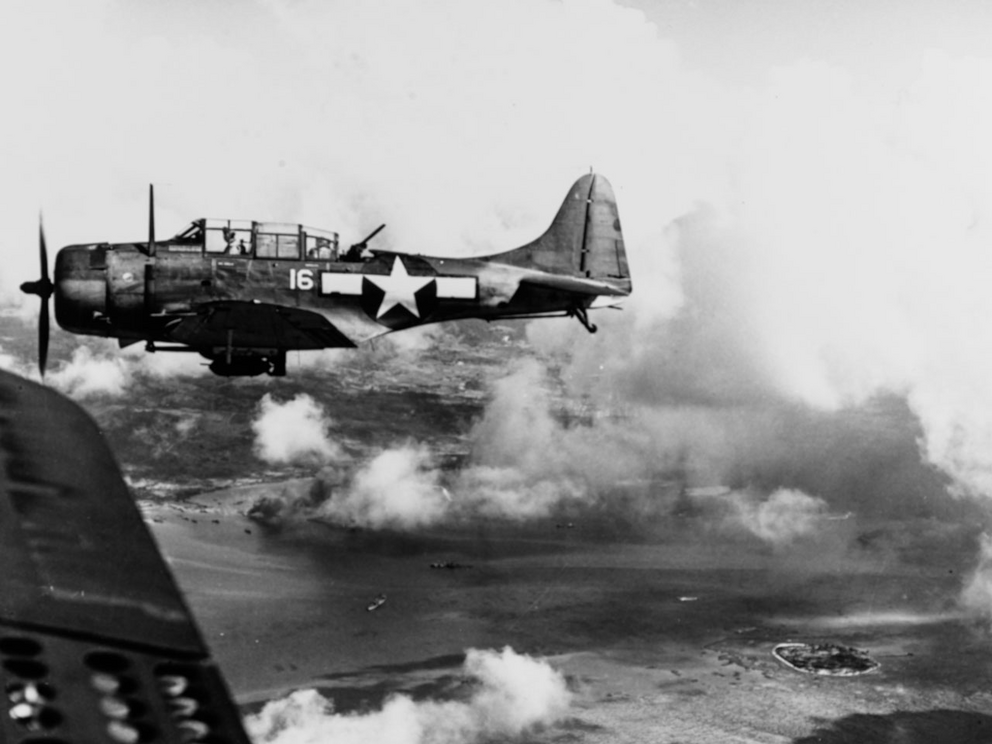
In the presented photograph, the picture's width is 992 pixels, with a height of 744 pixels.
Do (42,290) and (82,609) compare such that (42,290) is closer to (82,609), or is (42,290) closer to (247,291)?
(247,291)

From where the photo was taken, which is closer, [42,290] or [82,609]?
[82,609]

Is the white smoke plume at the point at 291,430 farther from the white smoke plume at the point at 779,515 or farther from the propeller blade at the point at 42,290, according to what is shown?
the propeller blade at the point at 42,290

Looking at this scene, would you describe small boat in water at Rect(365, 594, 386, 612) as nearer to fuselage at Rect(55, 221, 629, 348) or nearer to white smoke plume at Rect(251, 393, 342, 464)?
white smoke plume at Rect(251, 393, 342, 464)

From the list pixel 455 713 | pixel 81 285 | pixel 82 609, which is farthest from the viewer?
pixel 455 713

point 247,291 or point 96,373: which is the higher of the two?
point 247,291

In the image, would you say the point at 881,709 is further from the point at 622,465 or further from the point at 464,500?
the point at 464,500

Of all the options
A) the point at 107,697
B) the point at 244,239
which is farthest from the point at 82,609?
the point at 244,239
